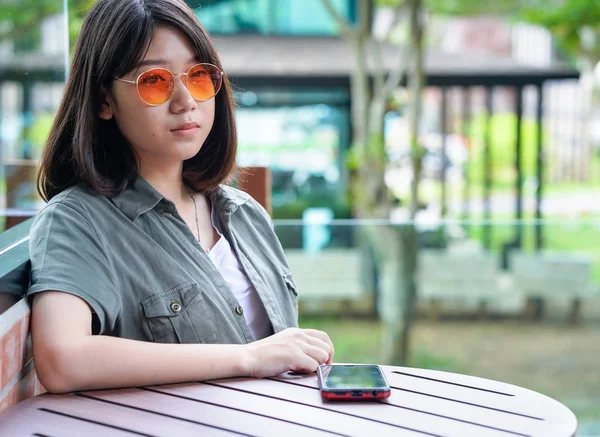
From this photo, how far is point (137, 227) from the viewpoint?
5.30 ft

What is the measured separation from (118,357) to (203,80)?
1.85 ft

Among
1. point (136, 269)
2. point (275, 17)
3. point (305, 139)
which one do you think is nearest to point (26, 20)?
point (136, 269)

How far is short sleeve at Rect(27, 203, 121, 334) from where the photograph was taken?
1430 millimetres

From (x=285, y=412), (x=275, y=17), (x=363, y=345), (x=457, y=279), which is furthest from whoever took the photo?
(x=275, y=17)

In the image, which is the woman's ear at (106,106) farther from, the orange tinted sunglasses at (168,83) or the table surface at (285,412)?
the table surface at (285,412)

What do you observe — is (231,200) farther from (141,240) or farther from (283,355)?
(283,355)

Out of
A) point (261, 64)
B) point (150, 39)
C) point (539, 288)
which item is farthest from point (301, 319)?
point (261, 64)

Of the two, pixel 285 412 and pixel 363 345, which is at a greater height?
pixel 285 412

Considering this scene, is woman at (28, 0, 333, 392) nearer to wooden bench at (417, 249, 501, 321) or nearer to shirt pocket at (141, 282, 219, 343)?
shirt pocket at (141, 282, 219, 343)

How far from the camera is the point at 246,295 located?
1.77 metres

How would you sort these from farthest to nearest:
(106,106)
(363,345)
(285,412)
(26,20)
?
1. (363,345)
2. (26,20)
3. (106,106)
4. (285,412)

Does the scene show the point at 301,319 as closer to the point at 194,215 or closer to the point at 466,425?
the point at 194,215

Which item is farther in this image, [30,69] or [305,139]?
[305,139]

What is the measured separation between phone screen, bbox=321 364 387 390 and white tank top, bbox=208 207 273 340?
30 centimetres
